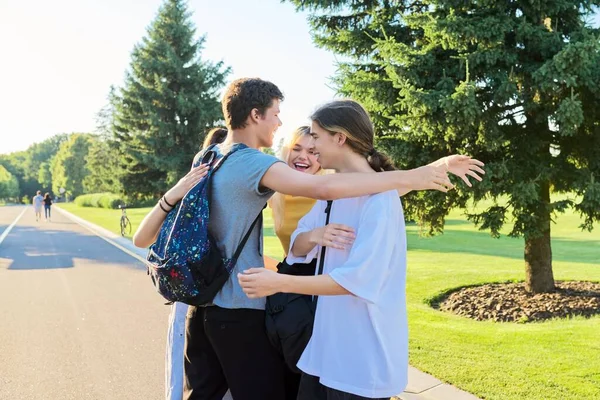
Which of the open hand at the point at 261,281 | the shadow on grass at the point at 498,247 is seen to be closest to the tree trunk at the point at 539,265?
the shadow on grass at the point at 498,247

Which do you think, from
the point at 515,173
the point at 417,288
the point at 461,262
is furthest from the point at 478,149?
the point at 461,262

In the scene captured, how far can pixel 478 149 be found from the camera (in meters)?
7.60

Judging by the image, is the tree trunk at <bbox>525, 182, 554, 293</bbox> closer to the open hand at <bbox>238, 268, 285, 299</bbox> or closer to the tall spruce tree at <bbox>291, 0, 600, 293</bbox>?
the tall spruce tree at <bbox>291, 0, 600, 293</bbox>

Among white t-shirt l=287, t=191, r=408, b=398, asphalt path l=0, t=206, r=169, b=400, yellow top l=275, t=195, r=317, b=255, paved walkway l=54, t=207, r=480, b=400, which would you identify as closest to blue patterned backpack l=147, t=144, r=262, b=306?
white t-shirt l=287, t=191, r=408, b=398

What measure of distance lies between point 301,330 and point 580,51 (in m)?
5.54

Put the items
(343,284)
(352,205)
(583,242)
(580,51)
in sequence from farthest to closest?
(583,242)
(580,51)
(352,205)
(343,284)

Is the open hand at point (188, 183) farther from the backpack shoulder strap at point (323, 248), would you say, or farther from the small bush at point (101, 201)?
the small bush at point (101, 201)

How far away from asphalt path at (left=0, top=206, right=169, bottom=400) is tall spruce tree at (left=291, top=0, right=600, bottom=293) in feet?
14.2

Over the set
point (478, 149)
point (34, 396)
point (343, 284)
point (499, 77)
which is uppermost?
point (499, 77)

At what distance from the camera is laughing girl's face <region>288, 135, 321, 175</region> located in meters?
3.25

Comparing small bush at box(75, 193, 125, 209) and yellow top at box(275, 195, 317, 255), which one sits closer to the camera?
yellow top at box(275, 195, 317, 255)

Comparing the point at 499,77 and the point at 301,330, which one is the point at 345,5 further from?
the point at 301,330

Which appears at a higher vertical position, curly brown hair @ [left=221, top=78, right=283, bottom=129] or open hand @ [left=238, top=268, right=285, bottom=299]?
curly brown hair @ [left=221, top=78, right=283, bottom=129]

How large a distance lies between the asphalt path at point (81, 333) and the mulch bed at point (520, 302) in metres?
4.27
